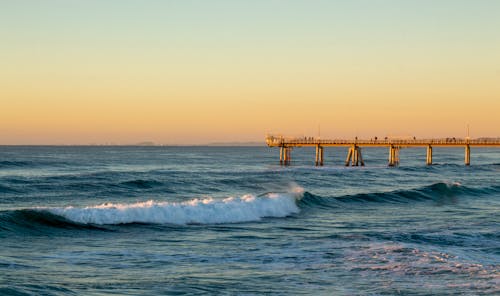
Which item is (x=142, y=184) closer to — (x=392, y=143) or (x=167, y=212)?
(x=167, y=212)

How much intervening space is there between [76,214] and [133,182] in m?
22.2

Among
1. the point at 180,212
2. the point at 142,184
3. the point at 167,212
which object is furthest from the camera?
the point at 142,184

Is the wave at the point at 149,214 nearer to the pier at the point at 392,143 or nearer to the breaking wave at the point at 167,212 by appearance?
the breaking wave at the point at 167,212

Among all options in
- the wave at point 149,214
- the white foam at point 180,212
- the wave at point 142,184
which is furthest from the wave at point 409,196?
the wave at point 142,184

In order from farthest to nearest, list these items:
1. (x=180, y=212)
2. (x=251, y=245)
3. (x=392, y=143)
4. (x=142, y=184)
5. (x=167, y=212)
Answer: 1. (x=392, y=143)
2. (x=142, y=184)
3. (x=180, y=212)
4. (x=167, y=212)
5. (x=251, y=245)

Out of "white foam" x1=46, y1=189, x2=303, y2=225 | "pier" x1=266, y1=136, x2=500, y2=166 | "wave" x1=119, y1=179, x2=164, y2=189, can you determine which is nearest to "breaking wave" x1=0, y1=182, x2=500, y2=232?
"white foam" x1=46, y1=189, x2=303, y2=225

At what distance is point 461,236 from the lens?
83.1 ft

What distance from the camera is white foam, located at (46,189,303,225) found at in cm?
2967

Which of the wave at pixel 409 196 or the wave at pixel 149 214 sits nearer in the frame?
the wave at pixel 149 214

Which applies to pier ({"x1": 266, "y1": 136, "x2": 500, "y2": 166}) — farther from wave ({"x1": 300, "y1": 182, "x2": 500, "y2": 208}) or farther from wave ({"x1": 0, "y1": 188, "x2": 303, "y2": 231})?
wave ({"x1": 0, "y1": 188, "x2": 303, "y2": 231})

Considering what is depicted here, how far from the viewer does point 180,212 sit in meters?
31.6

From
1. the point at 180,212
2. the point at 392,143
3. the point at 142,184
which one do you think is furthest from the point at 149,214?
the point at 392,143

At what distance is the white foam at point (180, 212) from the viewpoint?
29672mm

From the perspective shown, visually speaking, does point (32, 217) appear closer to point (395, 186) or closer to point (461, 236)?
point (461, 236)
